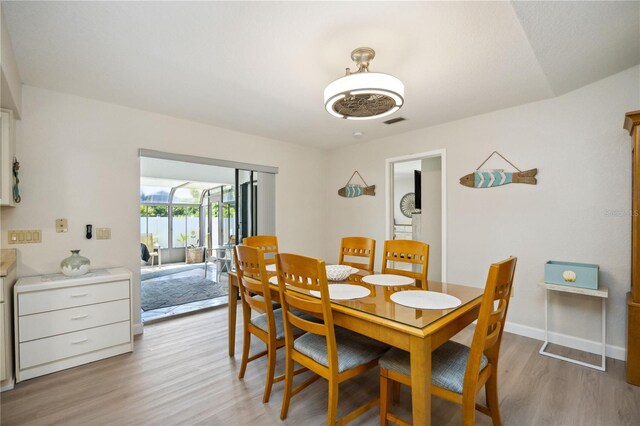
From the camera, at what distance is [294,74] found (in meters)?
2.29

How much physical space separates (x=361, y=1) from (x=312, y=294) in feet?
5.35

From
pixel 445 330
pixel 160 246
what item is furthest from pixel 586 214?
pixel 160 246

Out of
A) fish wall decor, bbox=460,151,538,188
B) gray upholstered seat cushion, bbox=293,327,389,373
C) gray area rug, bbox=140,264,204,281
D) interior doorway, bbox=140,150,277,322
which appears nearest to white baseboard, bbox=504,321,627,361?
fish wall decor, bbox=460,151,538,188

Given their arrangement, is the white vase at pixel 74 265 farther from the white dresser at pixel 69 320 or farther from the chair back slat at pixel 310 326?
the chair back slat at pixel 310 326

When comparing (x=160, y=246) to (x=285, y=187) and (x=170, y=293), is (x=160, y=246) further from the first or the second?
(x=285, y=187)

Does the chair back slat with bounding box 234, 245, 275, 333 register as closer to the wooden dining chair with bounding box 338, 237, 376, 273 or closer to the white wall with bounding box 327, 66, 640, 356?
the wooden dining chair with bounding box 338, 237, 376, 273

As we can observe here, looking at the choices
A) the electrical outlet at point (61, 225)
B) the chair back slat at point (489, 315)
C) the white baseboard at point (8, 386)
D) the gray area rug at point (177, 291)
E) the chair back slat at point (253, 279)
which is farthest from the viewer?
the gray area rug at point (177, 291)

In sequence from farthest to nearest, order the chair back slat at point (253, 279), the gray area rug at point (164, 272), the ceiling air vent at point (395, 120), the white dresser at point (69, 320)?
the gray area rug at point (164, 272)
the ceiling air vent at point (395, 120)
the white dresser at point (69, 320)
the chair back slat at point (253, 279)

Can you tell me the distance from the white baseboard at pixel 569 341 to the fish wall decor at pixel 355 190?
2323 mm

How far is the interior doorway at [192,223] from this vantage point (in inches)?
170

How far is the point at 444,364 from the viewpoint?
4.84 ft

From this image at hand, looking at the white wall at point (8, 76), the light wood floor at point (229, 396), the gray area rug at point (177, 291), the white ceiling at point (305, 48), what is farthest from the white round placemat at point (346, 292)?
the gray area rug at point (177, 291)

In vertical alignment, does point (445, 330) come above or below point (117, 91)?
below

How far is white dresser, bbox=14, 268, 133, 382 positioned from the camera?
2143mm
